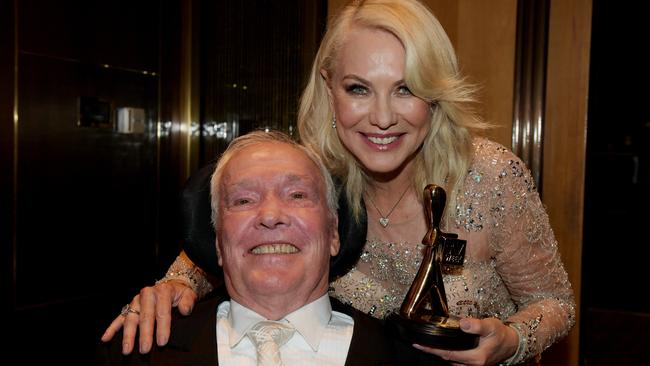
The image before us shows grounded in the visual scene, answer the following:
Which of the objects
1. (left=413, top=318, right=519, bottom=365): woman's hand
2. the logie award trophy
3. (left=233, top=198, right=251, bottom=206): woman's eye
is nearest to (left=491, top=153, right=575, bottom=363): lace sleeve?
(left=413, top=318, right=519, bottom=365): woman's hand

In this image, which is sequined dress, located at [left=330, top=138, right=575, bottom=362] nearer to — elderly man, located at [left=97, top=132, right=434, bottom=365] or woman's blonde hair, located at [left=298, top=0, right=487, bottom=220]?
Result: woman's blonde hair, located at [left=298, top=0, right=487, bottom=220]

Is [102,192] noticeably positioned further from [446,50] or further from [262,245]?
[446,50]

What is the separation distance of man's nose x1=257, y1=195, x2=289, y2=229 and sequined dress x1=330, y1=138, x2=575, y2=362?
0.45 m

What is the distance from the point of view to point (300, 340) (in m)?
1.82

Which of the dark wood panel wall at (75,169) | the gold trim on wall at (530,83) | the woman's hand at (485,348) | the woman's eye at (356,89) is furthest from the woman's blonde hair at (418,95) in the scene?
the dark wood panel wall at (75,169)

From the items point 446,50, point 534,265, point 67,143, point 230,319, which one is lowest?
point 230,319

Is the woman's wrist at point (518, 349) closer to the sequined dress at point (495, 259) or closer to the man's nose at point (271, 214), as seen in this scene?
the sequined dress at point (495, 259)

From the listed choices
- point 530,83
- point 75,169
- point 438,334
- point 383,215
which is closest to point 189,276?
point 383,215

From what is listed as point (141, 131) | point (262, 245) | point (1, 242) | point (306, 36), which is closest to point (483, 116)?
point (306, 36)

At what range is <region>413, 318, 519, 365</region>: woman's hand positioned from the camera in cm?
162

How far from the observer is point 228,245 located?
5.96 ft

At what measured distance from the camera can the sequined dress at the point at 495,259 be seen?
199cm

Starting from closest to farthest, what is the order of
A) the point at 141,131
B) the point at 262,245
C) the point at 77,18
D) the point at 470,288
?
1. the point at 262,245
2. the point at 470,288
3. the point at 77,18
4. the point at 141,131

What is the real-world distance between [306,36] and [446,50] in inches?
67.7
